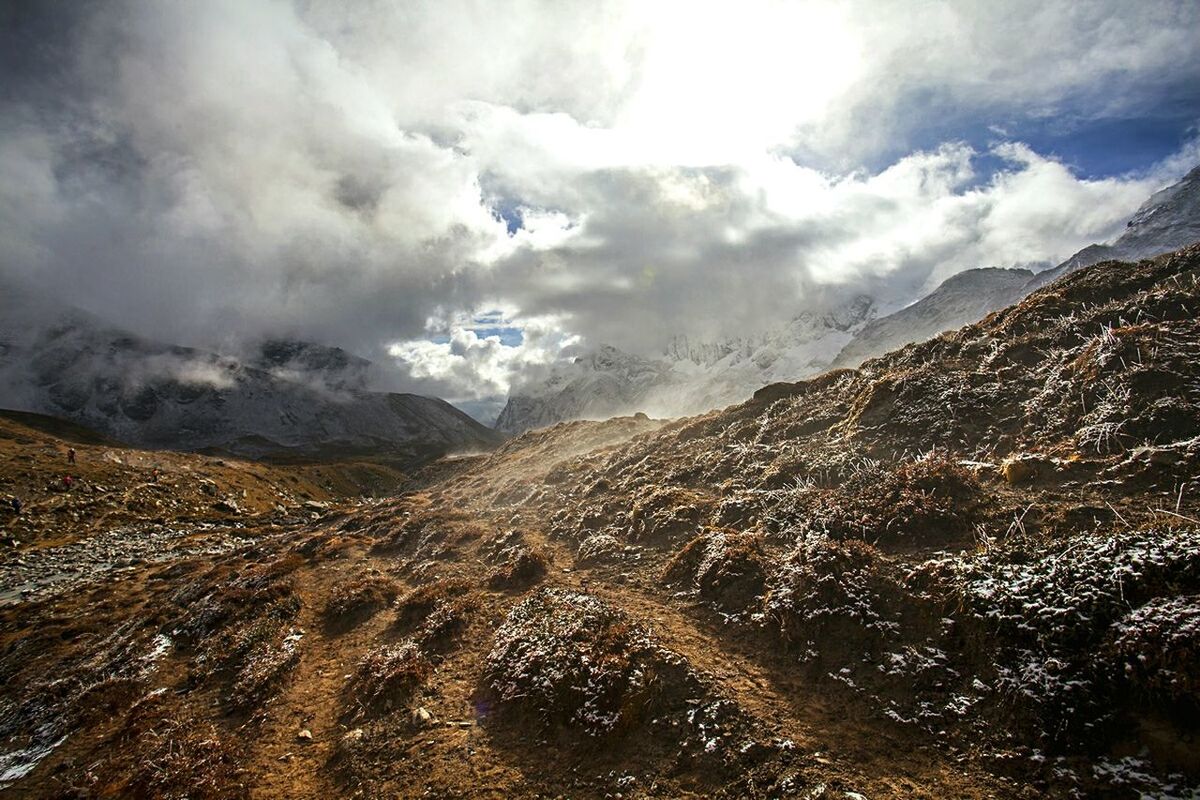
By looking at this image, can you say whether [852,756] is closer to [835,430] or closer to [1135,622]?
[1135,622]

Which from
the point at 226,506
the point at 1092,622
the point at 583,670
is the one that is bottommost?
the point at 226,506

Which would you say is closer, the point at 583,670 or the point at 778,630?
the point at 583,670

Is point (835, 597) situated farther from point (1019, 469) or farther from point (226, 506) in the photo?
Result: point (226, 506)

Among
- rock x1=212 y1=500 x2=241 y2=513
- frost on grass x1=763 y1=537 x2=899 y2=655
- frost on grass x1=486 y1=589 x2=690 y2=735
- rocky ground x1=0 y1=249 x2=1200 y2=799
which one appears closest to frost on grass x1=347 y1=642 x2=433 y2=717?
rocky ground x1=0 y1=249 x2=1200 y2=799

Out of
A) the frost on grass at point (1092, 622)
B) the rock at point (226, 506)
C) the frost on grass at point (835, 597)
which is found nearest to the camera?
the frost on grass at point (1092, 622)

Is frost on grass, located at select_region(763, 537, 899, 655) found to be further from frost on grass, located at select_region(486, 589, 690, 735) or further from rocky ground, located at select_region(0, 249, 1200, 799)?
frost on grass, located at select_region(486, 589, 690, 735)

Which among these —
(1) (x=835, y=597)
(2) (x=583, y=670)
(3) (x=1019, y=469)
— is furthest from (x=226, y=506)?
(3) (x=1019, y=469)

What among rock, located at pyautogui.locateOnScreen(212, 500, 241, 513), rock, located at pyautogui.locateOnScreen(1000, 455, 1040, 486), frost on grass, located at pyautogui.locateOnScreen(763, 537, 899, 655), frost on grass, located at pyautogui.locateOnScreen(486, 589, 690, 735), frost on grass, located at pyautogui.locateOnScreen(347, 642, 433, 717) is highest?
rock, located at pyautogui.locateOnScreen(1000, 455, 1040, 486)

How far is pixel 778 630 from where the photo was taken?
13180 mm

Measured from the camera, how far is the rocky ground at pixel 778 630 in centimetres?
896

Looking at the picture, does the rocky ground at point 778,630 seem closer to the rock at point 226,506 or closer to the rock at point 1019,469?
the rock at point 1019,469

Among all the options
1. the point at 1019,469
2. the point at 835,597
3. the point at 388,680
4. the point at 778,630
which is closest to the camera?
the point at 835,597

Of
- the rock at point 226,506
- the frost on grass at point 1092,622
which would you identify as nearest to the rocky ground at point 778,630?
the frost on grass at point 1092,622

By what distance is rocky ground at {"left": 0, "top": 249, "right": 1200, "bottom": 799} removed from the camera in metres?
8.96
